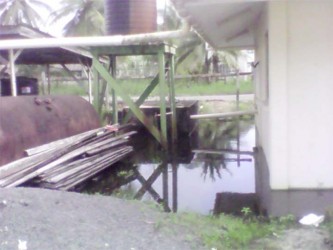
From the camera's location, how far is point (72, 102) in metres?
12.9

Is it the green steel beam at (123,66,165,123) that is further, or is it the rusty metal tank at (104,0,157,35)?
the green steel beam at (123,66,165,123)

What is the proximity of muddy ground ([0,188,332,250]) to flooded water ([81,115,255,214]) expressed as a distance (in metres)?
1.99

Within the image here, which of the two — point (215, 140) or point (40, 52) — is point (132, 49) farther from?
point (215, 140)

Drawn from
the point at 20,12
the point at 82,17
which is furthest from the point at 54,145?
the point at 20,12

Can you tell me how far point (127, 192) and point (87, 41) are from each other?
351 cm

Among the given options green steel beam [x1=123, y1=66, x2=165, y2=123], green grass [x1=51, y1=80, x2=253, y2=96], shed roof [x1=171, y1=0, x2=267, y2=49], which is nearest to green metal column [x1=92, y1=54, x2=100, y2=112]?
green steel beam [x1=123, y1=66, x2=165, y2=123]

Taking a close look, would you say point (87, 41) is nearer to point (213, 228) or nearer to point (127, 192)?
point (127, 192)

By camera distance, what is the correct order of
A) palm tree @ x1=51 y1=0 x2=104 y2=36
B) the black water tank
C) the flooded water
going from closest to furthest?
the flooded water
the black water tank
palm tree @ x1=51 y1=0 x2=104 y2=36

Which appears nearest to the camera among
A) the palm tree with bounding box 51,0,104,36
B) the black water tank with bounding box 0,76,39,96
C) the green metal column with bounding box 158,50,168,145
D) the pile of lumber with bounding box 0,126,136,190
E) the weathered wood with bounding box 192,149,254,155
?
the pile of lumber with bounding box 0,126,136,190

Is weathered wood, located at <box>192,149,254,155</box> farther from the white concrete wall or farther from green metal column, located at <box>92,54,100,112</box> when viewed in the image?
the white concrete wall

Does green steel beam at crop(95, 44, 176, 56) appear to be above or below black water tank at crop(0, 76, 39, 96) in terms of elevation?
above

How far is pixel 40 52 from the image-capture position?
16.7 meters

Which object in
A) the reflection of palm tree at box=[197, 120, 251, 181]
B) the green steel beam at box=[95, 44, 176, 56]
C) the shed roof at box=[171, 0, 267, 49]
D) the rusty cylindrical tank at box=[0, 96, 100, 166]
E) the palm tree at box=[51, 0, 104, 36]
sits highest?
the palm tree at box=[51, 0, 104, 36]

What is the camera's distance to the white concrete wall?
7020mm
